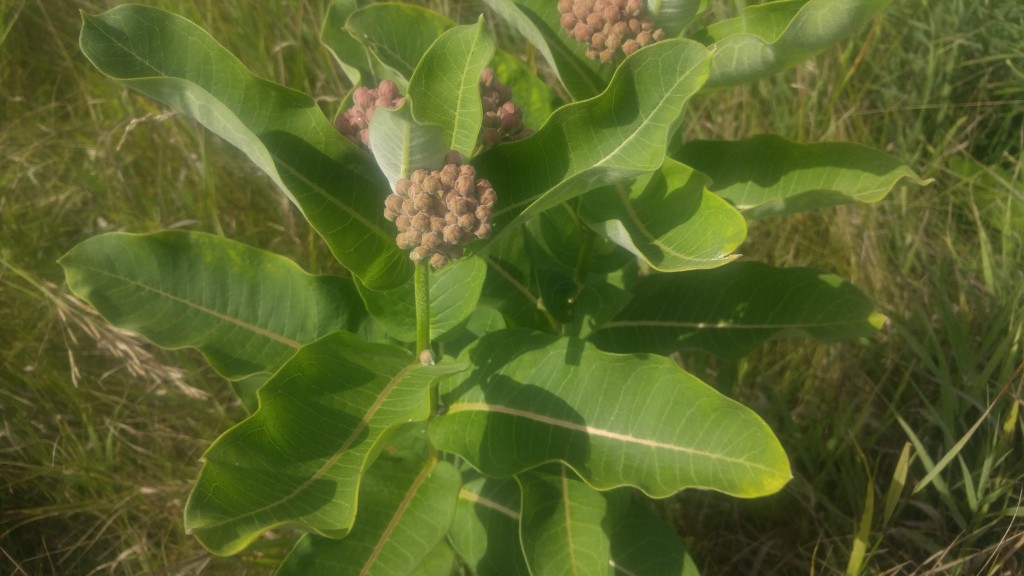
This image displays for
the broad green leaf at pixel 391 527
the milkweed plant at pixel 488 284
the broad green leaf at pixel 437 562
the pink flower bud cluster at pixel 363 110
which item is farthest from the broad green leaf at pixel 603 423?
the pink flower bud cluster at pixel 363 110

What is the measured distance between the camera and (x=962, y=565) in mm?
2398

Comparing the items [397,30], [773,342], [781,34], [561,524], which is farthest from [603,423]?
[773,342]

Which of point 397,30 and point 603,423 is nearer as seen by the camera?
point 603,423

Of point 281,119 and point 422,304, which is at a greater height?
point 281,119

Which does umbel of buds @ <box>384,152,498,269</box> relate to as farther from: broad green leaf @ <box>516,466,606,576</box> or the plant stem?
broad green leaf @ <box>516,466,606,576</box>

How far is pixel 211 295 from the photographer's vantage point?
196 cm

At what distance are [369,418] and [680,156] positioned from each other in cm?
95

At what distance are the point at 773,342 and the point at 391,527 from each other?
169 centimetres

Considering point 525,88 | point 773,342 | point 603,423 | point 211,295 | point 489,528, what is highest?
point 525,88

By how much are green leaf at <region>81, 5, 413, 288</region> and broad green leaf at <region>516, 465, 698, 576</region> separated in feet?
2.11

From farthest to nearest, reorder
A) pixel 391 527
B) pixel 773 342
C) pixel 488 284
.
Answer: pixel 773 342 < pixel 488 284 < pixel 391 527

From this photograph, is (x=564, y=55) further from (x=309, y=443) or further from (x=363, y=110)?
(x=309, y=443)

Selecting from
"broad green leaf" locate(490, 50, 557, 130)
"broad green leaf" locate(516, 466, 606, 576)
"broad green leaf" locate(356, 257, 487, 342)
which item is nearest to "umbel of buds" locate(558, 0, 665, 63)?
"broad green leaf" locate(490, 50, 557, 130)

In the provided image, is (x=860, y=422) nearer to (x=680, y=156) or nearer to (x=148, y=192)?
(x=680, y=156)
